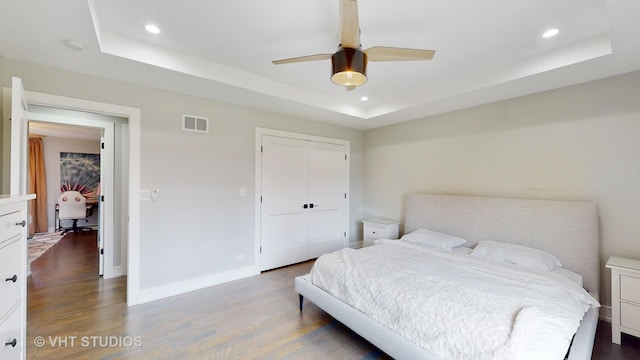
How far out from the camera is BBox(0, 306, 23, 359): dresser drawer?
1.23 metres

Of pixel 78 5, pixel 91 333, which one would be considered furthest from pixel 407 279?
pixel 78 5

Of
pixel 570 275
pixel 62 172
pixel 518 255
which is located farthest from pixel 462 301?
pixel 62 172

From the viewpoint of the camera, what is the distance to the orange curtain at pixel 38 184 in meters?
6.18

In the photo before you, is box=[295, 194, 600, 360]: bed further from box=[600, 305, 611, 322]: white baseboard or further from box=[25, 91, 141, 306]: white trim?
box=[25, 91, 141, 306]: white trim

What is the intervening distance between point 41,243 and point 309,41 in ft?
22.6

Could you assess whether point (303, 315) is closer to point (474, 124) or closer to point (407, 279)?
point (407, 279)

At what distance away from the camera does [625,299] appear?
2158 millimetres

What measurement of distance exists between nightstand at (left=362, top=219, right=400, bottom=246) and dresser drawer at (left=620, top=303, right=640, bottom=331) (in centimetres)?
251

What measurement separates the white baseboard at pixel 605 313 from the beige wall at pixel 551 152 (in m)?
0.06

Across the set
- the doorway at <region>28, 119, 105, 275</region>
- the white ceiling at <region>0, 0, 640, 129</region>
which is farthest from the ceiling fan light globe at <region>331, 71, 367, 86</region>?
the doorway at <region>28, 119, 105, 275</region>

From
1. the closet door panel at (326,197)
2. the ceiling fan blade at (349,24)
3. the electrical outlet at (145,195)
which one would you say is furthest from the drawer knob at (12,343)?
the closet door panel at (326,197)

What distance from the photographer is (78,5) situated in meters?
1.64

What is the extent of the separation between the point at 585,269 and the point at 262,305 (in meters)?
3.36

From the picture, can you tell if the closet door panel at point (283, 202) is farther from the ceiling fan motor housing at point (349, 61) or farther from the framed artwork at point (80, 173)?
the framed artwork at point (80, 173)
